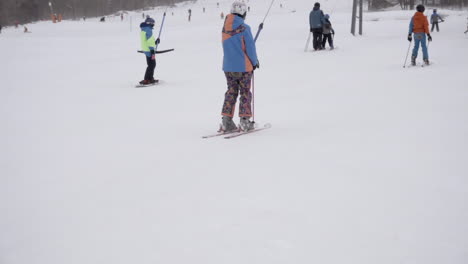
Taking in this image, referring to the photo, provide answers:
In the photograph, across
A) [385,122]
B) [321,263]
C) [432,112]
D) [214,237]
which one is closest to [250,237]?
[214,237]

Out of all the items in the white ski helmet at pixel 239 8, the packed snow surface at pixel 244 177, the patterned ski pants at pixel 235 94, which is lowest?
the packed snow surface at pixel 244 177

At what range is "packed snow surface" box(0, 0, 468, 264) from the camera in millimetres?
2400

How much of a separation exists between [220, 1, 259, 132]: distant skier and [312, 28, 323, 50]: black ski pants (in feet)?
35.3

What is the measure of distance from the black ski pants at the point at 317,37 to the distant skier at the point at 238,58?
35.3ft

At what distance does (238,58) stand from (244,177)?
215cm

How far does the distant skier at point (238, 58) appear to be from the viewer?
498cm

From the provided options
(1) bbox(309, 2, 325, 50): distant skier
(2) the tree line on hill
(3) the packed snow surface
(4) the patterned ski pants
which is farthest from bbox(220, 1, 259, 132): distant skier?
(2) the tree line on hill

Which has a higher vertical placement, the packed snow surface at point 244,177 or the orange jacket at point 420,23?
the orange jacket at point 420,23

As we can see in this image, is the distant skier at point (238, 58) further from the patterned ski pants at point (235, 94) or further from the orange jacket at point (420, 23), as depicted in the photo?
the orange jacket at point (420, 23)

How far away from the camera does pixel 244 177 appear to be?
3.54 m

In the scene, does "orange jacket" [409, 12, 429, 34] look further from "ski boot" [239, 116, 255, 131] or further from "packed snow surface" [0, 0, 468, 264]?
"ski boot" [239, 116, 255, 131]

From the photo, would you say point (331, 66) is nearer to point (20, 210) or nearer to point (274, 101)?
point (274, 101)

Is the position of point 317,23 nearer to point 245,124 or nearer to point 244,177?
point 245,124

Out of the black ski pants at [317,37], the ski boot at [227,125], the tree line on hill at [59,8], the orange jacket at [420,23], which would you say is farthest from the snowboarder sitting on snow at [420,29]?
the tree line on hill at [59,8]
